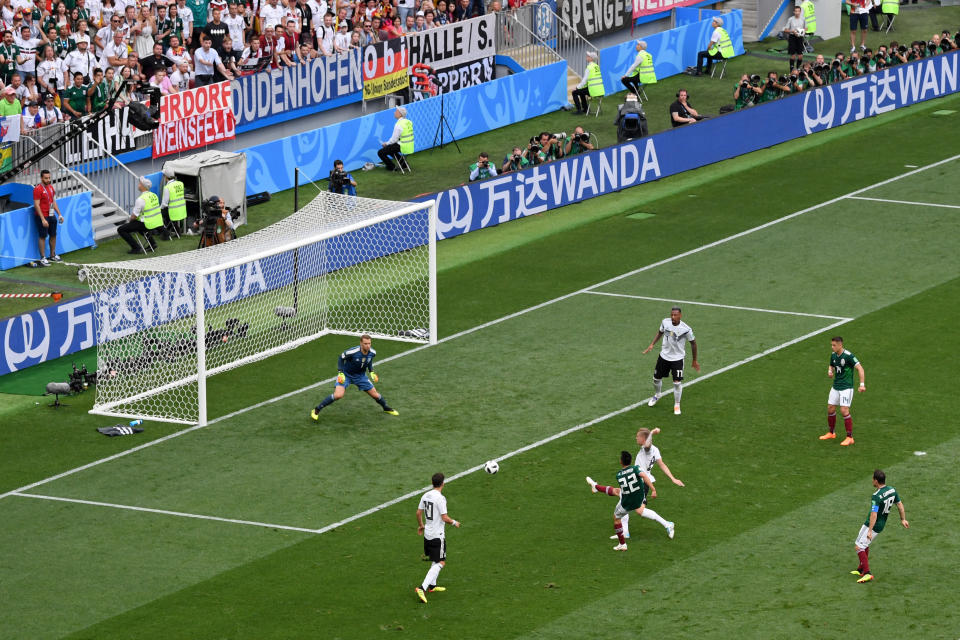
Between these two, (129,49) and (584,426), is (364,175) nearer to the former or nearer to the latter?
(129,49)

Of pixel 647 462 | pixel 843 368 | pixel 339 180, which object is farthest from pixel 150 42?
pixel 647 462

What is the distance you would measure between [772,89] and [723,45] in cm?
524

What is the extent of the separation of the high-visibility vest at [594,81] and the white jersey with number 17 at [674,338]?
2383cm

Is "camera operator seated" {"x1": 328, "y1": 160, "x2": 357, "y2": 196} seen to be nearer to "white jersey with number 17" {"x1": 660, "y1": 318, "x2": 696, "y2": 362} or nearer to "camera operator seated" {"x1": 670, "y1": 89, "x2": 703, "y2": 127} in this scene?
"camera operator seated" {"x1": 670, "y1": 89, "x2": 703, "y2": 127}

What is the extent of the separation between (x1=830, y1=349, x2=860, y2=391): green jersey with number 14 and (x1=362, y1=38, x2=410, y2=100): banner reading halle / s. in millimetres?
23591

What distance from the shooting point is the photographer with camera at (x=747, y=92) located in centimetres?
5166

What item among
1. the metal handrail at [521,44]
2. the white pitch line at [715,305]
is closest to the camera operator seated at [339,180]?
the white pitch line at [715,305]

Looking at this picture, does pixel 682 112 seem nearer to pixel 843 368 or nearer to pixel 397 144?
pixel 397 144

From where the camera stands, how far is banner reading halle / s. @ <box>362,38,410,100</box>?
49.3m

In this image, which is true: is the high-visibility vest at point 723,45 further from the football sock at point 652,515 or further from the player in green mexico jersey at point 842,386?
the football sock at point 652,515

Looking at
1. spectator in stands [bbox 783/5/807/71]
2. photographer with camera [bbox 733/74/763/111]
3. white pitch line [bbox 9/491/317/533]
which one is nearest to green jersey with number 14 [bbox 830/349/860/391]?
white pitch line [bbox 9/491/317/533]

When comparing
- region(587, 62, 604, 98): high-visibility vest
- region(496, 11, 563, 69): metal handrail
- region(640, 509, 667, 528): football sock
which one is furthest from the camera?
region(496, 11, 563, 69): metal handrail

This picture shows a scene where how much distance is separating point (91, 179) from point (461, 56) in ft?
46.0

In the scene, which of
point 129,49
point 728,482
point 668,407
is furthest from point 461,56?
point 728,482
